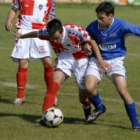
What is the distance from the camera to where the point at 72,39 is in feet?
31.1

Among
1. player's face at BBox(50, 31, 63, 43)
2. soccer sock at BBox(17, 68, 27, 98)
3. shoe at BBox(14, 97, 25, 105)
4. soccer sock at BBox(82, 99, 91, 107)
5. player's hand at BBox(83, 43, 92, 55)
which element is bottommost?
shoe at BBox(14, 97, 25, 105)

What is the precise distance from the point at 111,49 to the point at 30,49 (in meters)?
2.48

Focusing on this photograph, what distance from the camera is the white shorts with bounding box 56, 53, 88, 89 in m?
9.66

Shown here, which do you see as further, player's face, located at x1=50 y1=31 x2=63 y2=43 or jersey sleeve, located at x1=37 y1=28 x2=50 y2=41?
jersey sleeve, located at x1=37 y1=28 x2=50 y2=41

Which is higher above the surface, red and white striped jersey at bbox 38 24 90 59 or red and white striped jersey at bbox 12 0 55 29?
red and white striped jersey at bbox 38 24 90 59

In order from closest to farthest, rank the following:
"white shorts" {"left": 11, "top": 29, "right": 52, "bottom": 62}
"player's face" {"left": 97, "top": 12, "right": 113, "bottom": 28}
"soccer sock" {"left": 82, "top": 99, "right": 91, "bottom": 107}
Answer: "player's face" {"left": 97, "top": 12, "right": 113, "bottom": 28}
"soccer sock" {"left": 82, "top": 99, "right": 91, "bottom": 107}
"white shorts" {"left": 11, "top": 29, "right": 52, "bottom": 62}

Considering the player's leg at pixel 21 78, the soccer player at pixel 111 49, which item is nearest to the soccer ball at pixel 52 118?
the soccer player at pixel 111 49

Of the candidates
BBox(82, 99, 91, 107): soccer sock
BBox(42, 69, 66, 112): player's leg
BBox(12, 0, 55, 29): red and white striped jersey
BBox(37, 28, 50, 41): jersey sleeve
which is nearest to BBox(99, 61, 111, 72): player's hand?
BBox(42, 69, 66, 112): player's leg

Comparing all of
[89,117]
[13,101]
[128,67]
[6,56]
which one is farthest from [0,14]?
[89,117]

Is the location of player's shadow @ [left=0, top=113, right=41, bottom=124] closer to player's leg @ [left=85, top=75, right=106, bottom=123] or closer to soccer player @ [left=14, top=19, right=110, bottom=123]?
soccer player @ [left=14, top=19, right=110, bottom=123]

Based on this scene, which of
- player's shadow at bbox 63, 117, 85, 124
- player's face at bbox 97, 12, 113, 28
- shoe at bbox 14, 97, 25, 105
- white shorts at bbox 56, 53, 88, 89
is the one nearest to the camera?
player's face at bbox 97, 12, 113, 28

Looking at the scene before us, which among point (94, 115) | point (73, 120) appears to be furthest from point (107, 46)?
point (73, 120)

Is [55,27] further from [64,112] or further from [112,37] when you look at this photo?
[64,112]

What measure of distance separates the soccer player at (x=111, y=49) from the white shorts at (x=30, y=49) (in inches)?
82.9
